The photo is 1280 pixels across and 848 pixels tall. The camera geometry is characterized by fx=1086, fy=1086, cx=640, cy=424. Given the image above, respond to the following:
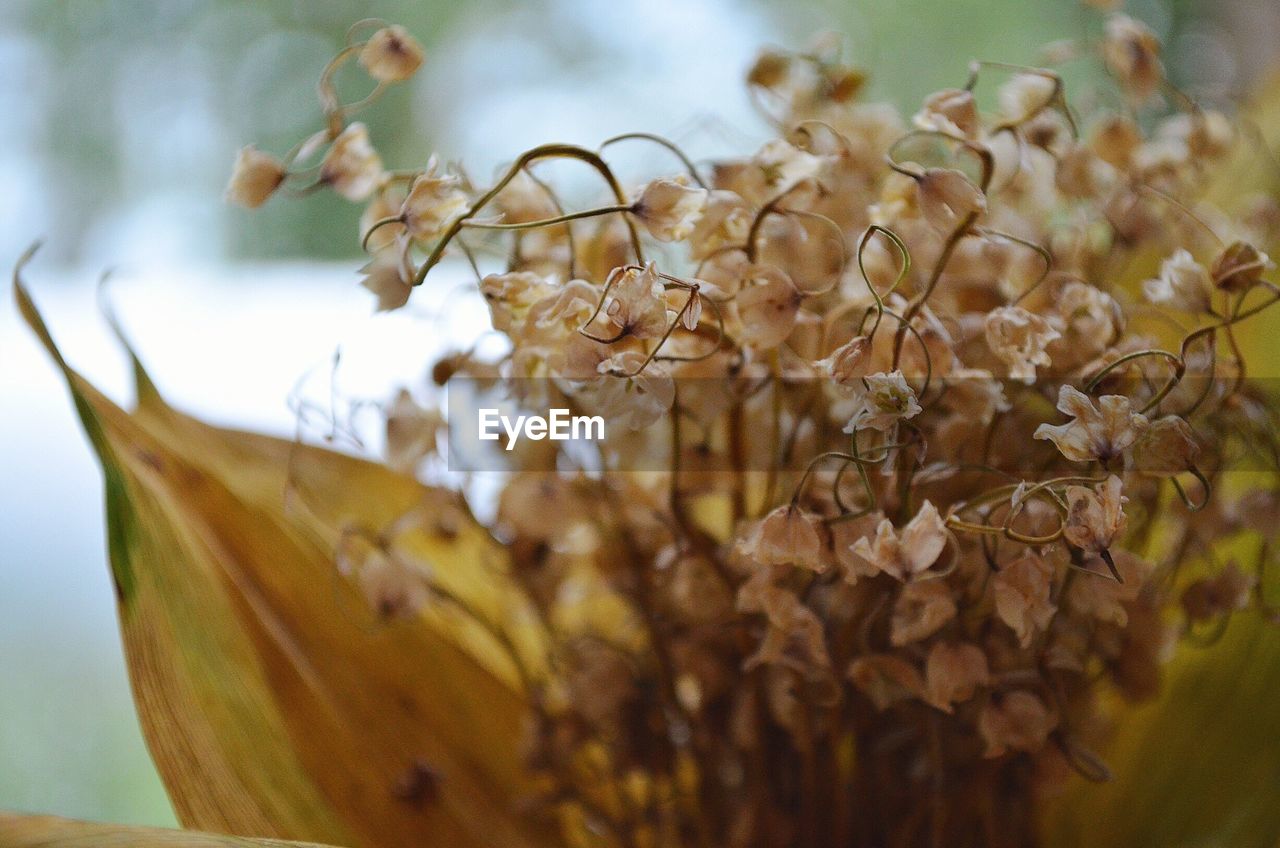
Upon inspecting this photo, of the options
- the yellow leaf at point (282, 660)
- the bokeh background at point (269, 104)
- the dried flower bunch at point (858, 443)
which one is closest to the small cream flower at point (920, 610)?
the dried flower bunch at point (858, 443)

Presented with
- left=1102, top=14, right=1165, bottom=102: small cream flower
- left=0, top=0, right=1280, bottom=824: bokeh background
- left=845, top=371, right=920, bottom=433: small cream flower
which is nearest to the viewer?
left=845, top=371, right=920, bottom=433: small cream flower

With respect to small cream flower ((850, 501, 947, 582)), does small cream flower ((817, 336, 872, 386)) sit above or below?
above

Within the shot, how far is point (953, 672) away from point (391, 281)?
14cm

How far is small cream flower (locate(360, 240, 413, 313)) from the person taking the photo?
0.21 metres

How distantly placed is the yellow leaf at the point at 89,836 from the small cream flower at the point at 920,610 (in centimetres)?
12

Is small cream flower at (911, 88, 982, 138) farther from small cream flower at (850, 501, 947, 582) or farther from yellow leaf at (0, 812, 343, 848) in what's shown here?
yellow leaf at (0, 812, 343, 848)

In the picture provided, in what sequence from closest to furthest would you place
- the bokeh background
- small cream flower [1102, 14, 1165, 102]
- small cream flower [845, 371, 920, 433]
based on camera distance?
small cream flower [845, 371, 920, 433]
small cream flower [1102, 14, 1165, 102]
the bokeh background

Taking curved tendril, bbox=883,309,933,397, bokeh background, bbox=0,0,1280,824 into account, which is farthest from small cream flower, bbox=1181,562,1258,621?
bokeh background, bbox=0,0,1280,824

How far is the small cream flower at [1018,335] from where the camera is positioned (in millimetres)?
203

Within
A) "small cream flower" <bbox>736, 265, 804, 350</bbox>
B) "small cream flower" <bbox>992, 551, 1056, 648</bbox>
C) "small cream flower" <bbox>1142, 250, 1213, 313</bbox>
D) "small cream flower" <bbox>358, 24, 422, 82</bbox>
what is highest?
"small cream flower" <bbox>358, 24, 422, 82</bbox>

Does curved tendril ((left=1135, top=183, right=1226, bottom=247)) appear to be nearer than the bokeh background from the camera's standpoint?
Yes

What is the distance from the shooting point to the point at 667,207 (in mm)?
203

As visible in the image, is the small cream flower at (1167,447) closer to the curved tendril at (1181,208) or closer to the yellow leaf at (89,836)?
the curved tendril at (1181,208)

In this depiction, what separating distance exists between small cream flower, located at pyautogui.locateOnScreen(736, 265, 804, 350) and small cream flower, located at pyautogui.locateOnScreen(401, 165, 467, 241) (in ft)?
0.19
